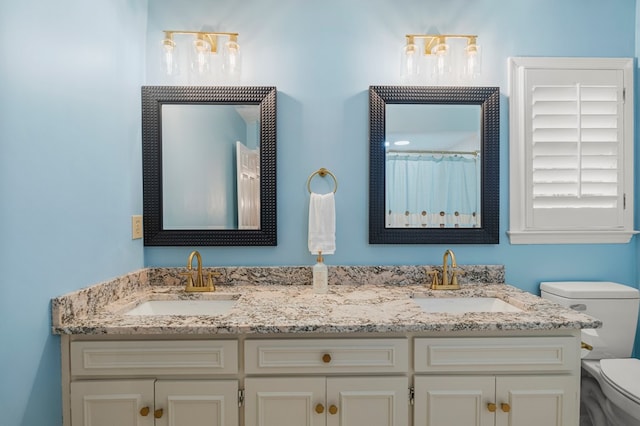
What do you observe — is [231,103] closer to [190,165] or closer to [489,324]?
[190,165]

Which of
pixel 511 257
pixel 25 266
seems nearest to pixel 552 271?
pixel 511 257

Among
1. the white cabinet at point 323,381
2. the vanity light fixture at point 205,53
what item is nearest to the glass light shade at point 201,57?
the vanity light fixture at point 205,53

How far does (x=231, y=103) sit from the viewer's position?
5.86ft

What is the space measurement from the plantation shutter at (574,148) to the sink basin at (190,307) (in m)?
1.55

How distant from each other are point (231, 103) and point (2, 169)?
991mm

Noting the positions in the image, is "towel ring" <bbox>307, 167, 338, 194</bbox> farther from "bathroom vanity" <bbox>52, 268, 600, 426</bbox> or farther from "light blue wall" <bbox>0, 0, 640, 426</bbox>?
"bathroom vanity" <bbox>52, 268, 600, 426</bbox>

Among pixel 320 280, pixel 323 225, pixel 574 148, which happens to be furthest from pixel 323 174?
pixel 574 148

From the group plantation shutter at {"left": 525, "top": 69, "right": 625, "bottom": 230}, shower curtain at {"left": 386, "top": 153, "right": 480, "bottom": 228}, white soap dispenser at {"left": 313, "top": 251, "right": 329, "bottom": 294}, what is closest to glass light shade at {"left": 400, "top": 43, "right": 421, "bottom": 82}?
shower curtain at {"left": 386, "top": 153, "right": 480, "bottom": 228}

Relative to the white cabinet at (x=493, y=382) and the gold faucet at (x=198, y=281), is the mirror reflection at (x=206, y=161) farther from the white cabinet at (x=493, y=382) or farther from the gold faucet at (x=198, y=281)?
the white cabinet at (x=493, y=382)

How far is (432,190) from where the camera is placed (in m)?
1.81

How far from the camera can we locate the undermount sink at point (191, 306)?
5.35 ft

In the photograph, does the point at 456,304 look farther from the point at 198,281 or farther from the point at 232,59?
the point at 232,59

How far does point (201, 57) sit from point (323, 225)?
1004mm

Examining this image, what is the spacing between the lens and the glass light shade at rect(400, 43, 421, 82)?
176 centimetres
